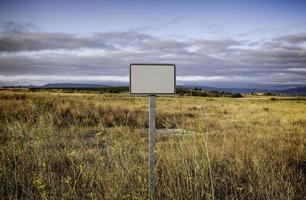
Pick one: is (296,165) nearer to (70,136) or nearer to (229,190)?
(229,190)

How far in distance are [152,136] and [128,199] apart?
0.70 metres

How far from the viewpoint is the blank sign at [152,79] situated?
3.41m

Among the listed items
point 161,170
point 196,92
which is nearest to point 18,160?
point 161,170

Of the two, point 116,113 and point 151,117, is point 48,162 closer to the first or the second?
point 151,117

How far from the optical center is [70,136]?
856cm

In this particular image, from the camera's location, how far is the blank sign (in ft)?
11.2

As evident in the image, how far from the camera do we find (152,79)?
3453 mm

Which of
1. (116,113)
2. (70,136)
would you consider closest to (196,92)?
(116,113)

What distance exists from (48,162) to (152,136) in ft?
7.64

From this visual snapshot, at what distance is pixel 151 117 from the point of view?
11.6 feet

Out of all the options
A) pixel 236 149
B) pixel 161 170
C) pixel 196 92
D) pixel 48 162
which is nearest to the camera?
pixel 161 170

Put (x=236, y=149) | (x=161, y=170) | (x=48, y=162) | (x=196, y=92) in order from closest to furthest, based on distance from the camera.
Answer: (x=161, y=170) < (x=48, y=162) < (x=236, y=149) < (x=196, y=92)

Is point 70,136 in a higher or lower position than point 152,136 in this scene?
lower

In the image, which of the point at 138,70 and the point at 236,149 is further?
the point at 236,149
